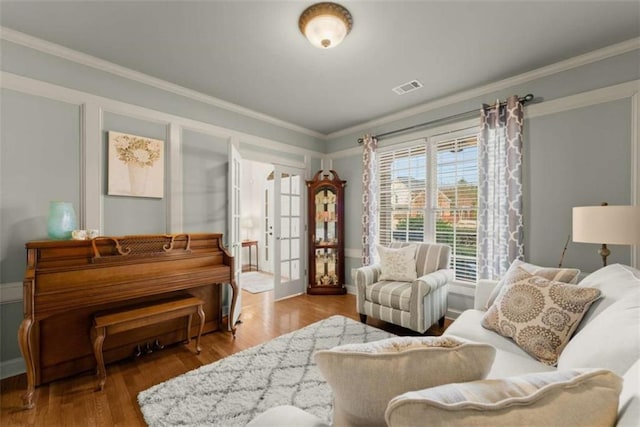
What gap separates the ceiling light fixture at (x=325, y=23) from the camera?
1.86 meters

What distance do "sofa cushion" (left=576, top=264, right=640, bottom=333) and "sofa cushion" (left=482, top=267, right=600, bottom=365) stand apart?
0.03m

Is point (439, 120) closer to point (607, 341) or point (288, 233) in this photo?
point (288, 233)

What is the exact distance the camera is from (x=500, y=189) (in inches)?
113

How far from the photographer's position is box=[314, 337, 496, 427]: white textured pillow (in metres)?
0.62

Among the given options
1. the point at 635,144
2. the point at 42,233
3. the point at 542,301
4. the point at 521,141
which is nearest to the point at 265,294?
the point at 42,233

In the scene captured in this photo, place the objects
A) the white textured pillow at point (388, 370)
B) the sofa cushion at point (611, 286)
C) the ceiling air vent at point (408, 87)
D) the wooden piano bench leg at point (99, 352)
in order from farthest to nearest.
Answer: the ceiling air vent at point (408, 87), the wooden piano bench leg at point (99, 352), the sofa cushion at point (611, 286), the white textured pillow at point (388, 370)

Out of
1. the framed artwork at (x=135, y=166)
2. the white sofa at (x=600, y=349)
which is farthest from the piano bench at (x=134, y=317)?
the white sofa at (x=600, y=349)

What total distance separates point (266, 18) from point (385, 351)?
7.51 ft

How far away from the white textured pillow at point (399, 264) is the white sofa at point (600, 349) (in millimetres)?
1241

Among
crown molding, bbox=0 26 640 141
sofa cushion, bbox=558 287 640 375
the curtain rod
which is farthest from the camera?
the curtain rod

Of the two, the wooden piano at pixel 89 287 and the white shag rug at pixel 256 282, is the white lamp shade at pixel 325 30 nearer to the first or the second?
the wooden piano at pixel 89 287

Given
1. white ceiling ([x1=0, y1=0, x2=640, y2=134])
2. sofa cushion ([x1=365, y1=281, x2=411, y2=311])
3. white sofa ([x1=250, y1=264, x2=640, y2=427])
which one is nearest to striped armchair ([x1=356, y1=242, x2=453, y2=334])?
sofa cushion ([x1=365, y1=281, x2=411, y2=311])

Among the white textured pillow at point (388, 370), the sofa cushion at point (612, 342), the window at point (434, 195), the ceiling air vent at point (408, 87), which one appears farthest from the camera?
the window at point (434, 195)

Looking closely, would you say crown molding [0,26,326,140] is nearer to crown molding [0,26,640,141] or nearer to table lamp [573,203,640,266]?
crown molding [0,26,640,141]
